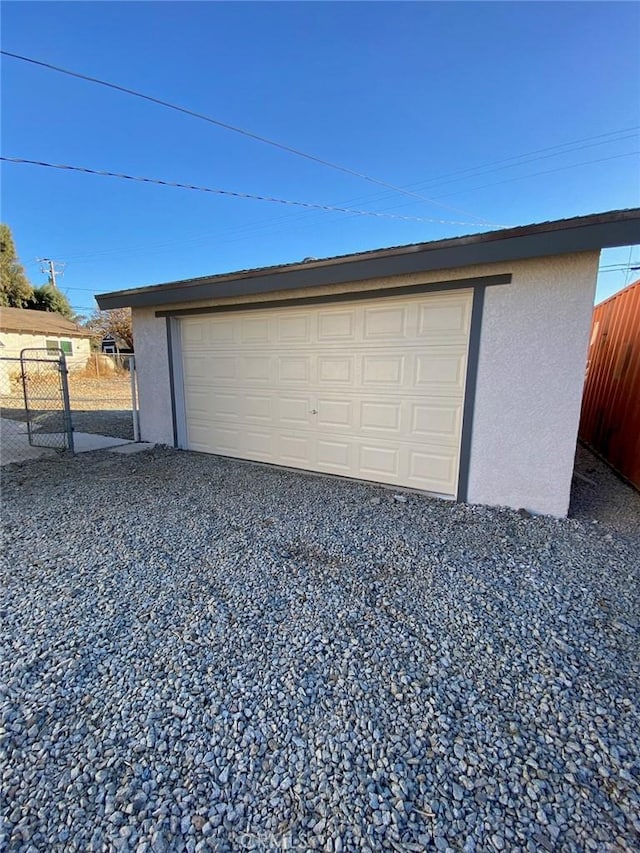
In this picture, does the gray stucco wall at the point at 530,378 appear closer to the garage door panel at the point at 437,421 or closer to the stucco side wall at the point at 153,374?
the garage door panel at the point at 437,421

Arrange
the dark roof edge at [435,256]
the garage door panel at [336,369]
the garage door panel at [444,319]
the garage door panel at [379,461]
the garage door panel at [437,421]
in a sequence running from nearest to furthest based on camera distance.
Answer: the dark roof edge at [435,256], the garage door panel at [444,319], the garage door panel at [437,421], the garage door panel at [379,461], the garage door panel at [336,369]

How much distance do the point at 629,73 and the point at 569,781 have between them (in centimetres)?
793

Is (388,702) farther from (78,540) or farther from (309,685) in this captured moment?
(78,540)

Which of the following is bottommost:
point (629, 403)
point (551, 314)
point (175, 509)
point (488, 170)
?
point (175, 509)

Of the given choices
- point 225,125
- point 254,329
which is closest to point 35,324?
point 225,125

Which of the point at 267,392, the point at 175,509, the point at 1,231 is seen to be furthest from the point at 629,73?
the point at 1,231

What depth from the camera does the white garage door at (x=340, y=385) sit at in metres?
4.20

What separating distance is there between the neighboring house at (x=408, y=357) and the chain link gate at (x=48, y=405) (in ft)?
4.86

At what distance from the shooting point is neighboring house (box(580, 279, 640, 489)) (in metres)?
5.00

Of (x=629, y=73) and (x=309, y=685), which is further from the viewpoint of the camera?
(x=629, y=73)

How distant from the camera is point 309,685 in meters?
1.77

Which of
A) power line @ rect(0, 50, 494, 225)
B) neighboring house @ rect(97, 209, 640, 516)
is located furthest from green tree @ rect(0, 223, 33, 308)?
neighboring house @ rect(97, 209, 640, 516)

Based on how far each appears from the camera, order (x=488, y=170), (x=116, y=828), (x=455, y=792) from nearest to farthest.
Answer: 1. (x=116, y=828)
2. (x=455, y=792)
3. (x=488, y=170)

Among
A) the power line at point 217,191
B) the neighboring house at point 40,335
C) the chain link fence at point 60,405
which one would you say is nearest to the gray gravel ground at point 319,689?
the chain link fence at point 60,405
